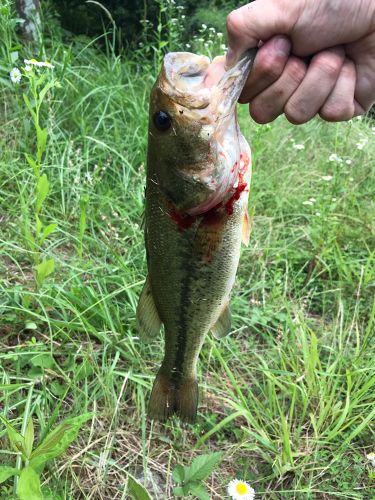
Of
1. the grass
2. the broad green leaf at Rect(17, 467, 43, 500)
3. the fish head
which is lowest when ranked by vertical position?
the grass

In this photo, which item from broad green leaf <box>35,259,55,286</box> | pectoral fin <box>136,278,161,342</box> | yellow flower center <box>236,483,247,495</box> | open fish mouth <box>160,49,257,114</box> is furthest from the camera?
broad green leaf <box>35,259,55,286</box>

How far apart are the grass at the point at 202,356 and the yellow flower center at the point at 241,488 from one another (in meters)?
0.18

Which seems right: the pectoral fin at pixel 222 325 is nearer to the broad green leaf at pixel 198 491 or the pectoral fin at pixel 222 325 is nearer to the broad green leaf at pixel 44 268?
the broad green leaf at pixel 198 491

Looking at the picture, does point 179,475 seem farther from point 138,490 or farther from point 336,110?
point 336,110

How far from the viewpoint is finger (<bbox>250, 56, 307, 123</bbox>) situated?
152cm

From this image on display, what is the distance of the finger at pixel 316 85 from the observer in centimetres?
150

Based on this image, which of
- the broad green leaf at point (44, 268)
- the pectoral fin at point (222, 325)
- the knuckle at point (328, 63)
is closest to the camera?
the knuckle at point (328, 63)

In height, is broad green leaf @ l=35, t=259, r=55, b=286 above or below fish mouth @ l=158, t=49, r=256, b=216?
below

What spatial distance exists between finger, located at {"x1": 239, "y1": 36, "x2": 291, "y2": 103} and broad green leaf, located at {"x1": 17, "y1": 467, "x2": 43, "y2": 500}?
1.33m

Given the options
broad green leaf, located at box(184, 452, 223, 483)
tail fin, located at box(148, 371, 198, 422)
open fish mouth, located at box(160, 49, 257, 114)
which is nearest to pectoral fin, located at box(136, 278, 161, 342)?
tail fin, located at box(148, 371, 198, 422)

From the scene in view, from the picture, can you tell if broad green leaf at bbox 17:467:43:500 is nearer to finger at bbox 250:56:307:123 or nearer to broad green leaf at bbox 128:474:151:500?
broad green leaf at bbox 128:474:151:500

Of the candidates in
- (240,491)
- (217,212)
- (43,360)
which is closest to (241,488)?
(240,491)

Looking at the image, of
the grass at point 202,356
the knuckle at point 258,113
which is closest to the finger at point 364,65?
the knuckle at point 258,113

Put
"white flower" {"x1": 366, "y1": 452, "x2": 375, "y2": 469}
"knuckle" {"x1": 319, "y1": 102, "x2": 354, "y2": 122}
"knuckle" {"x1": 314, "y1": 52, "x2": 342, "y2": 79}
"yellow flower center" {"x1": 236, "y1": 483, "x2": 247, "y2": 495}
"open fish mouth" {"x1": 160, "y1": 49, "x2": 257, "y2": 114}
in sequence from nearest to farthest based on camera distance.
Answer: "open fish mouth" {"x1": 160, "y1": 49, "x2": 257, "y2": 114} < "knuckle" {"x1": 314, "y1": 52, "x2": 342, "y2": 79} < "knuckle" {"x1": 319, "y1": 102, "x2": 354, "y2": 122} < "yellow flower center" {"x1": 236, "y1": 483, "x2": 247, "y2": 495} < "white flower" {"x1": 366, "y1": 452, "x2": 375, "y2": 469}
